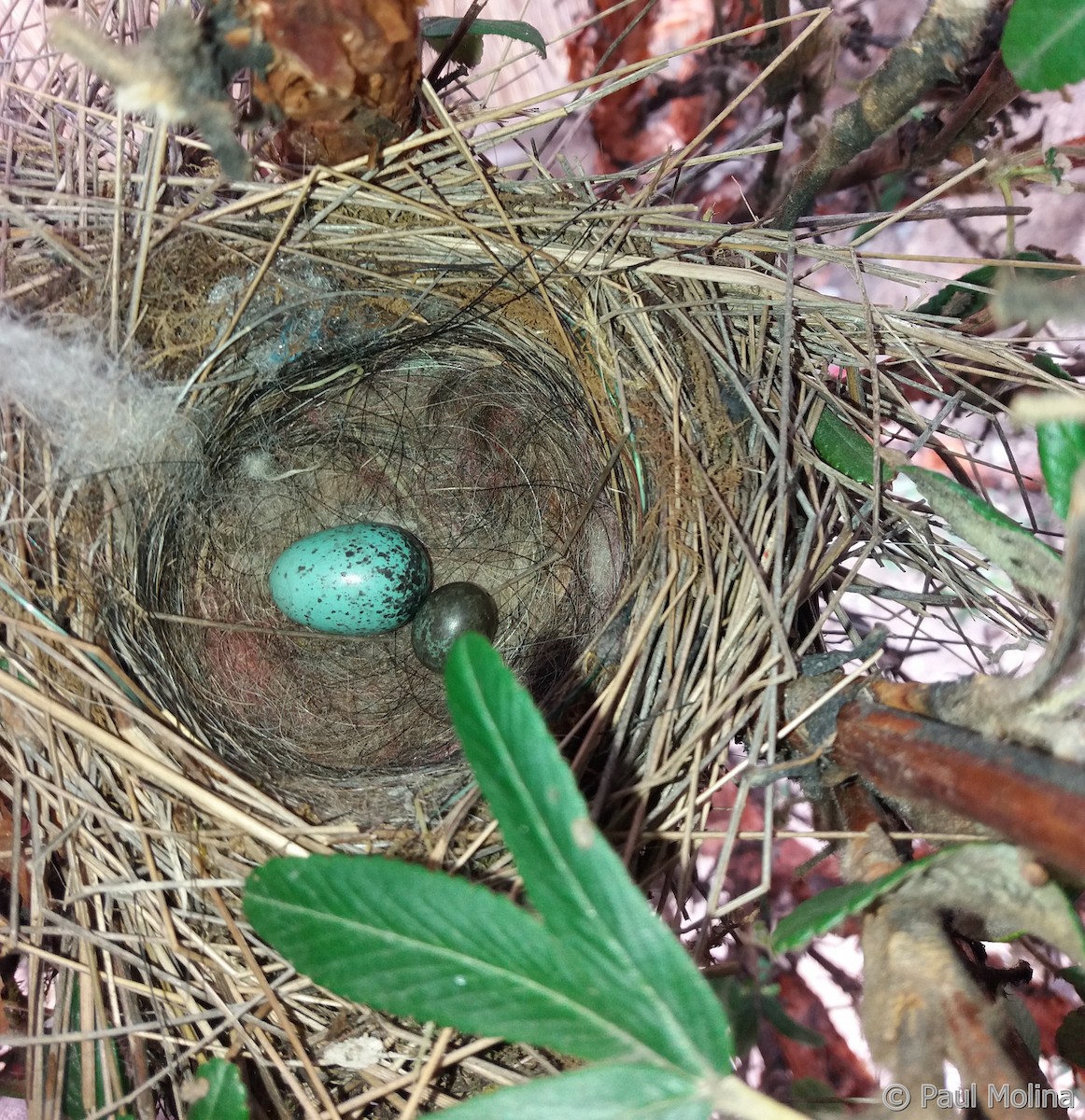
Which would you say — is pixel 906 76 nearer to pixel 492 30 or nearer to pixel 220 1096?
pixel 492 30

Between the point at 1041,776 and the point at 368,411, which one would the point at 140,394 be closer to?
the point at 368,411

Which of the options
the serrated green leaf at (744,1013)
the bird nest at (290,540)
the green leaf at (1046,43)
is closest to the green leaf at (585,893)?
the serrated green leaf at (744,1013)

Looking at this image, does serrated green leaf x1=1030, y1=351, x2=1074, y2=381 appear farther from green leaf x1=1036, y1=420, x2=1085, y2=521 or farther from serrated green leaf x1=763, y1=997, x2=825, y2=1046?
serrated green leaf x1=763, y1=997, x2=825, y2=1046

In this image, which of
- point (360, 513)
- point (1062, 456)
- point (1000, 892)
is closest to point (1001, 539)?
point (1062, 456)

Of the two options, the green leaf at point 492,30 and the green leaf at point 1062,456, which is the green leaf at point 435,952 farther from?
the green leaf at point 492,30

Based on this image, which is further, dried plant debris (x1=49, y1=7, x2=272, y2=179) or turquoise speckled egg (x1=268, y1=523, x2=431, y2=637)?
turquoise speckled egg (x1=268, y1=523, x2=431, y2=637)

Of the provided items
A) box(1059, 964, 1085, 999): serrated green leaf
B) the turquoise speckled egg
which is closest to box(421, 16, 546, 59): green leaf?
the turquoise speckled egg

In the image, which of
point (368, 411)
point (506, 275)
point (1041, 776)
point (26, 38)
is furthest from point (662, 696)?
point (26, 38)
